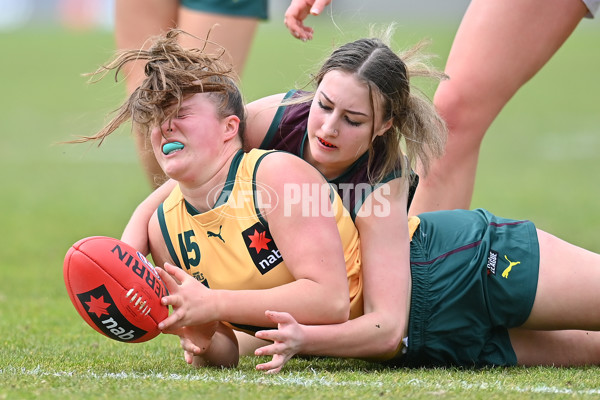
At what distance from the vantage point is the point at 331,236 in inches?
135

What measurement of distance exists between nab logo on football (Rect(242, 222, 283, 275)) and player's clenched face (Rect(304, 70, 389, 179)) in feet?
1.36

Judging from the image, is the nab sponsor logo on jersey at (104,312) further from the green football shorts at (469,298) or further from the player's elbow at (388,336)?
the green football shorts at (469,298)

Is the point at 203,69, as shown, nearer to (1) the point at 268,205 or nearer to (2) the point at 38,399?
(1) the point at 268,205

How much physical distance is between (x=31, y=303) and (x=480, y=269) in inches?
113

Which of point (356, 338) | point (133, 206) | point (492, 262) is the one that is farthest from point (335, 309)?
point (133, 206)

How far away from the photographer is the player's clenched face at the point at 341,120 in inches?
144

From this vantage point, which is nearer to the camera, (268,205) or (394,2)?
(268,205)

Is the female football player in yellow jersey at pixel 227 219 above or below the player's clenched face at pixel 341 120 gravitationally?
below

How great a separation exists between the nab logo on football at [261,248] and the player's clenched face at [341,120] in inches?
16.3

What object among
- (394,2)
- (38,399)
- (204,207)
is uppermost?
(204,207)

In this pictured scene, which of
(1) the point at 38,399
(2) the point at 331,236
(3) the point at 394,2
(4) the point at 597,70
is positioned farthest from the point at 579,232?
(3) the point at 394,2

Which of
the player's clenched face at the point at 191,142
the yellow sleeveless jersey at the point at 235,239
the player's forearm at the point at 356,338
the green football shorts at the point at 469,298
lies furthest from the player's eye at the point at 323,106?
the player's forearm at the point at 356,338

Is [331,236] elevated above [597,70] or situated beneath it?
elevated above

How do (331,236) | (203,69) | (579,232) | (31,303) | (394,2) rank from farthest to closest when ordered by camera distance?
(394,2) < (579,232) < (31,303) < (203,69) < (331,236)
